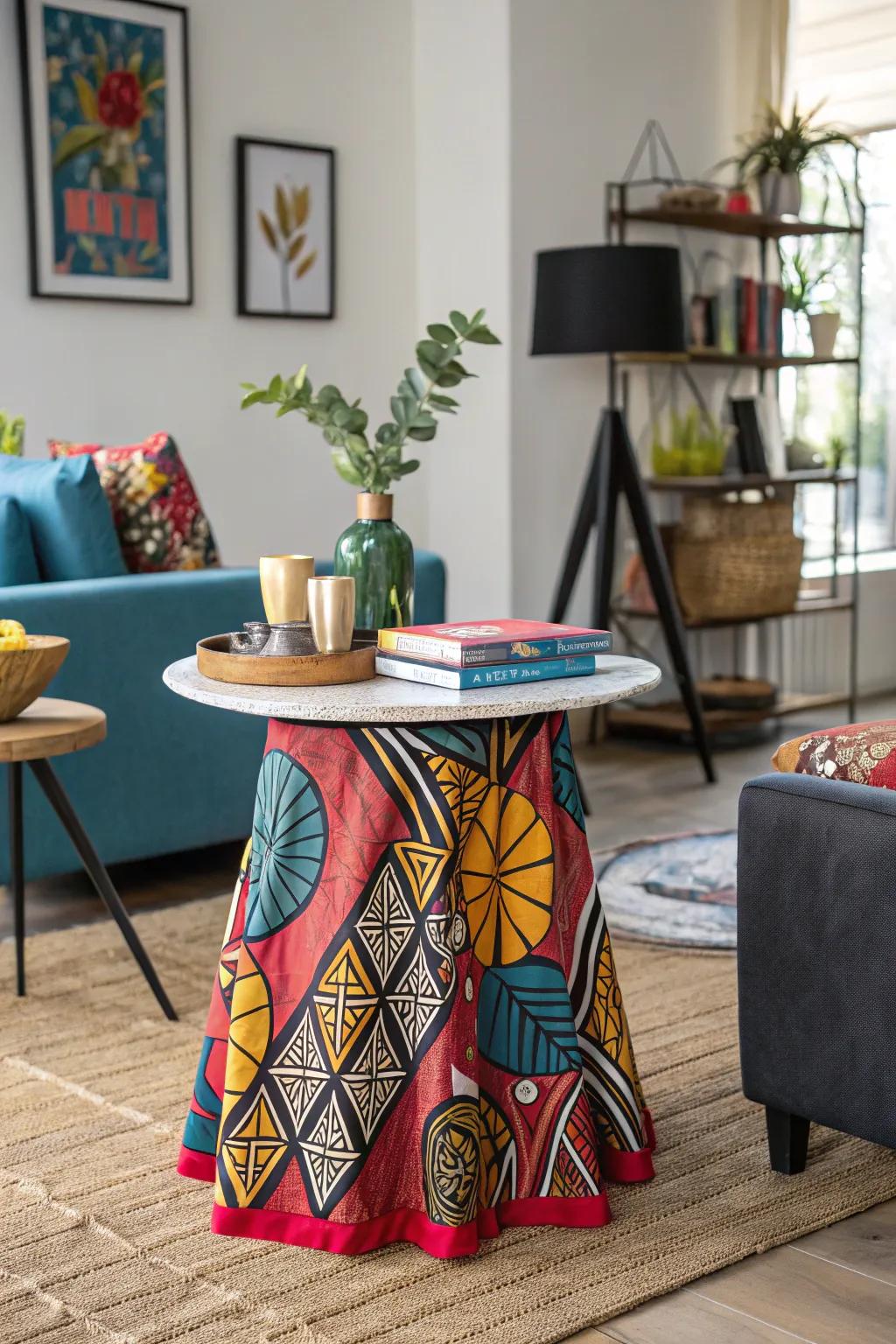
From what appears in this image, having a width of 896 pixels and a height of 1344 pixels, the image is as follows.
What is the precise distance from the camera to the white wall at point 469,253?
445cm

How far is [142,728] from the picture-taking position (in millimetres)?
3088

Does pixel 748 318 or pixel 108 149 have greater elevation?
pixel 108 149

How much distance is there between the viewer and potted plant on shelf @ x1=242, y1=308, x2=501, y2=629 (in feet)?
6.80

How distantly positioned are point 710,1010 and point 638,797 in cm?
155

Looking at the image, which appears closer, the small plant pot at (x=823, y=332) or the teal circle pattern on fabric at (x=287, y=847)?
the teal circle pattern on fabric at (x=287, y=847)

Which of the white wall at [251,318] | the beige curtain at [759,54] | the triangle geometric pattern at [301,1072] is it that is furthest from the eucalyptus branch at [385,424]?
the beige curtain at [759,54]

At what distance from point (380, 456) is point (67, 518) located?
111 centimetres

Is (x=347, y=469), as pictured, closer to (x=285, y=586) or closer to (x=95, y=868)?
(x=285, y=586)

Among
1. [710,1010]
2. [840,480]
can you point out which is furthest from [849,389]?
[710,1010]

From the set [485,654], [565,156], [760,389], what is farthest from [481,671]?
[760,389]

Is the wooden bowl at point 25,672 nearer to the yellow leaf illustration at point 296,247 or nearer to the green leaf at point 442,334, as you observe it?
the green leaf at point 442,334

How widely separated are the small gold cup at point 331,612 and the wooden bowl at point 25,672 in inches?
28.1

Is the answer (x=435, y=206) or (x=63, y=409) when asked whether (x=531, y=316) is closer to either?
(x=435, y=206)

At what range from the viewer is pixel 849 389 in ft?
19.1
